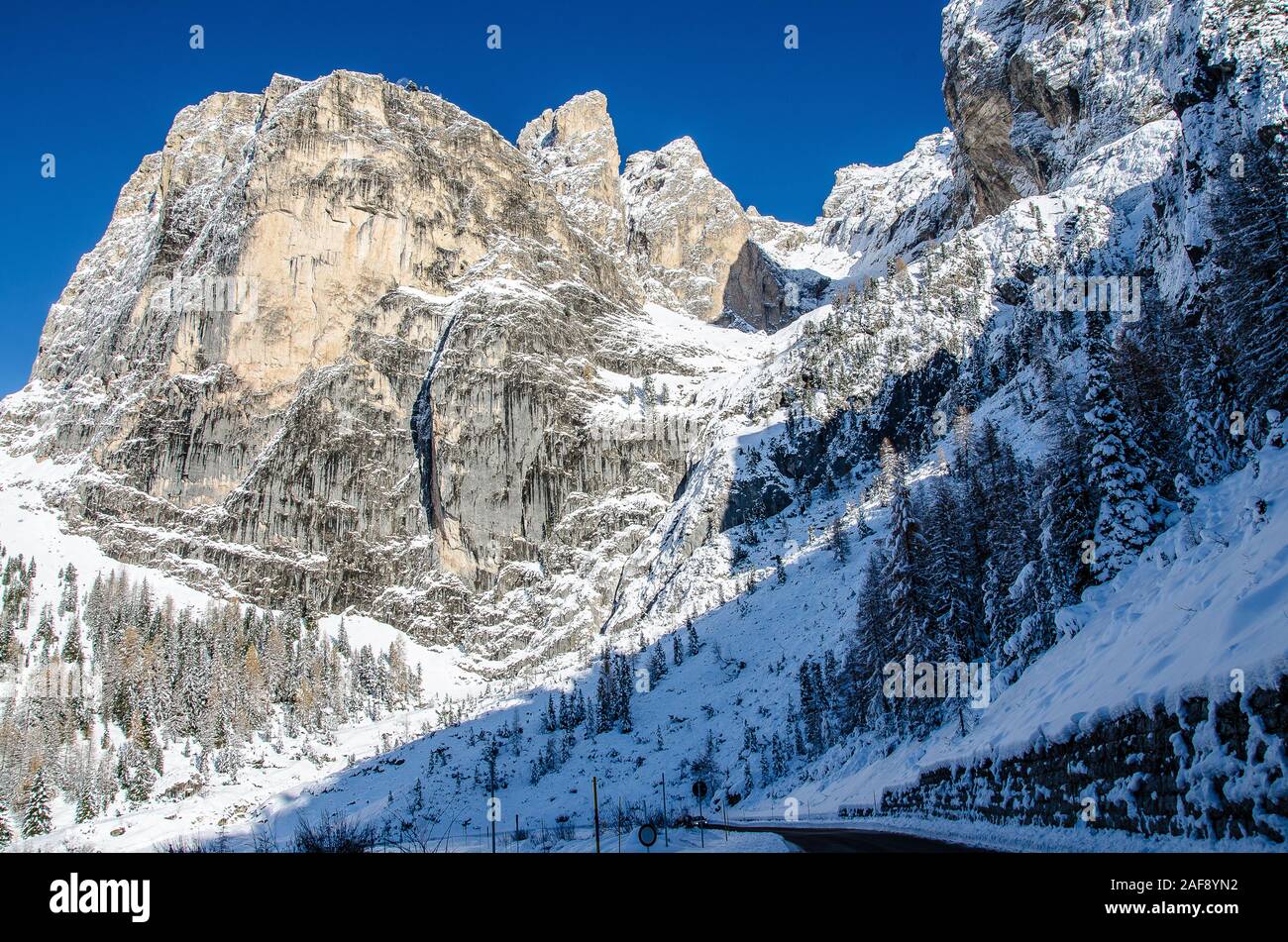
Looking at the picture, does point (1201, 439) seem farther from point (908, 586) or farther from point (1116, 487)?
point (908, 586)

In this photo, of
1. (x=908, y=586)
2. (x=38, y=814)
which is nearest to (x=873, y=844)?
(x=908, y=586)

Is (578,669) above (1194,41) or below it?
below

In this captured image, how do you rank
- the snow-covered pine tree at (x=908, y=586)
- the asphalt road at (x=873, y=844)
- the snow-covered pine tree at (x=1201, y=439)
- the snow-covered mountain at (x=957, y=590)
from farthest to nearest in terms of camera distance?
the snow-covered pine tree at (x=908, y=586)
the snow-covered pine tree at (x=1201, y=439)
the snow-covered mountain at (x=957, y=590)
the asphalt road at (x=873, y=844)

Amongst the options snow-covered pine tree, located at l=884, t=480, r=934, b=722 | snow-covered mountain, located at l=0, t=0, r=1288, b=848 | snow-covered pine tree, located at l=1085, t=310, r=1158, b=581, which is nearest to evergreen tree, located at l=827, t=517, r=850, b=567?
snow-covered mountain, located at l=0, t=0, r=1288, b=848

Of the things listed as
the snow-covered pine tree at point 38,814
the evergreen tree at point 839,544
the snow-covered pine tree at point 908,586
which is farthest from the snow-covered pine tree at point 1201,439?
the snow-covered pine tree at point 38,814

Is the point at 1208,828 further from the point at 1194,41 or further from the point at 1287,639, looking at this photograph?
the point at 1194,41

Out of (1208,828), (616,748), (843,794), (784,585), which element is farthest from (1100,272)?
(1208,828)

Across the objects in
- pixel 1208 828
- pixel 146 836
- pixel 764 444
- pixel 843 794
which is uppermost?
pixel 764 444

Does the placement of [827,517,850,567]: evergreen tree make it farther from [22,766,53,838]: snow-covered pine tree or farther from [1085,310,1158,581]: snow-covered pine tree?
[22,766,53,838]: snow-covered pine tree

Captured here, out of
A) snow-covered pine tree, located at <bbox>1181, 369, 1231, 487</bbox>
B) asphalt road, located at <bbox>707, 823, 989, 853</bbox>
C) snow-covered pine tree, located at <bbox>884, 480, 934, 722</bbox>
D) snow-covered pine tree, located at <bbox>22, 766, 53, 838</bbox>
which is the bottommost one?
snow-covered pine tree, located at <bbox>22, 766, 53, 838</bbox>

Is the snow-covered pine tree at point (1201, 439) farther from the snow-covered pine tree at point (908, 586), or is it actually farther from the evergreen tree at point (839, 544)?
the evergreen tree at point (839, 544)
